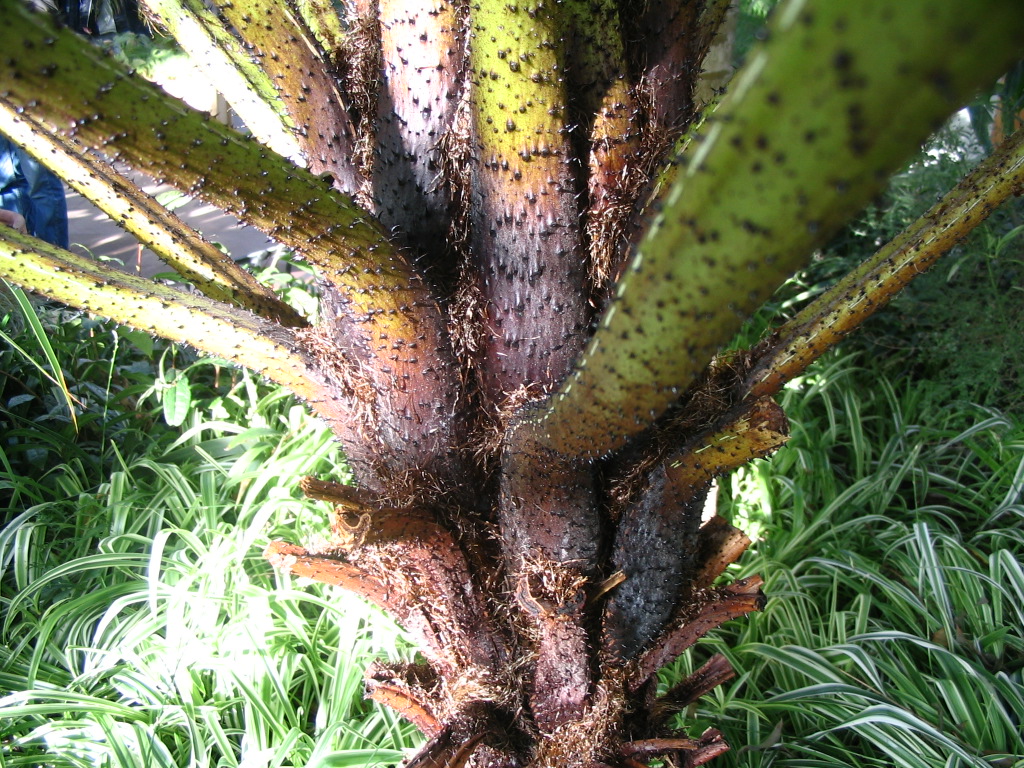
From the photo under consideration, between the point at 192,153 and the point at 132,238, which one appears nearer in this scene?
the point at 192,153

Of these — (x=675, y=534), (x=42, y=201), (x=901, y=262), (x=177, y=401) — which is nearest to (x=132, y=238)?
(x=42, y=201)

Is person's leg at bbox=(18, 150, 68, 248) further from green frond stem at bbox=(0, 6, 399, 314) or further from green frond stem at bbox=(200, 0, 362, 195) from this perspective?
green frond stem at bbox=(0, 6, 399, 314)

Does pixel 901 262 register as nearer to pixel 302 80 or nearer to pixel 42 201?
pixel 302 80

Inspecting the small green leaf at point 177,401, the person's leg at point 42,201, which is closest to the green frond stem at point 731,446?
the small green leaf at point 177,401

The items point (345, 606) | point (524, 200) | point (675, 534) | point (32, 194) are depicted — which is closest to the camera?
point (524, 200)

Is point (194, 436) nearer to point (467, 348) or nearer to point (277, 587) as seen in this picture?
point (277, 587)

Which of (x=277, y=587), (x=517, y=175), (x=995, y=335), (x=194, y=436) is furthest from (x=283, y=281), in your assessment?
(x=995, y=335)

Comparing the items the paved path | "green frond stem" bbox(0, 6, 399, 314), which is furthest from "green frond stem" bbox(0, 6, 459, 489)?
the paved path
